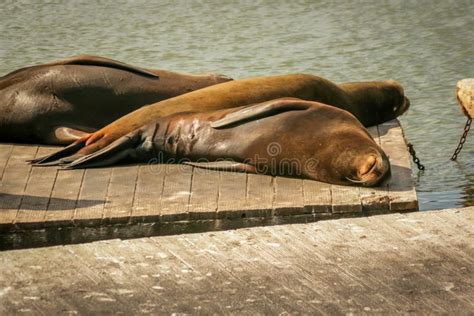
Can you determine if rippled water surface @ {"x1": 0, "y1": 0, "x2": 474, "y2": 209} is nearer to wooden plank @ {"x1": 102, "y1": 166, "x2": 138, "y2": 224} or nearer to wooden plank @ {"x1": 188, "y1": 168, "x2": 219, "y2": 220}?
wooden plank @ {"x1": 188, "y1": 168, "x2": 219, "y2": 220}

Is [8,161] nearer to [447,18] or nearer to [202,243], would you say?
[202,243]

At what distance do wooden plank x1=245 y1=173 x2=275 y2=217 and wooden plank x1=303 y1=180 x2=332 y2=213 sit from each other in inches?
6.8

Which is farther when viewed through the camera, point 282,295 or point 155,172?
point 155,172

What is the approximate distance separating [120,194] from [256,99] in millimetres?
1439

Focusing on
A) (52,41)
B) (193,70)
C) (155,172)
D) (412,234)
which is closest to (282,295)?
(412,234)

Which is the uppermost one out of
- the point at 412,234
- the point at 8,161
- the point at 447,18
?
the point at 412,234

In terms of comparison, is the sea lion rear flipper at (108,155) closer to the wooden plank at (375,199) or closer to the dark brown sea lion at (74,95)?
the dark brown sea lion at (74,95)

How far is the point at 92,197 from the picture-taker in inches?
260

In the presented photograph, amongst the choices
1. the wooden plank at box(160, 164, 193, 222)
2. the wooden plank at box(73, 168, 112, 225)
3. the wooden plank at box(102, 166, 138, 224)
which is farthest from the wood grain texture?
the wooden plank at box(73, 168, 112, 225)

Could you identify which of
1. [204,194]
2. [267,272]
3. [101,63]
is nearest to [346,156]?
[204,194]

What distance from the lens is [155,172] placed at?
23.1 feet

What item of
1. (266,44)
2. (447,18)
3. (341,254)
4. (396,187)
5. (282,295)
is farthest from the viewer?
(447,18)

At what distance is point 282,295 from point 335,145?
2.03m

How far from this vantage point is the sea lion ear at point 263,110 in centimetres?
712
